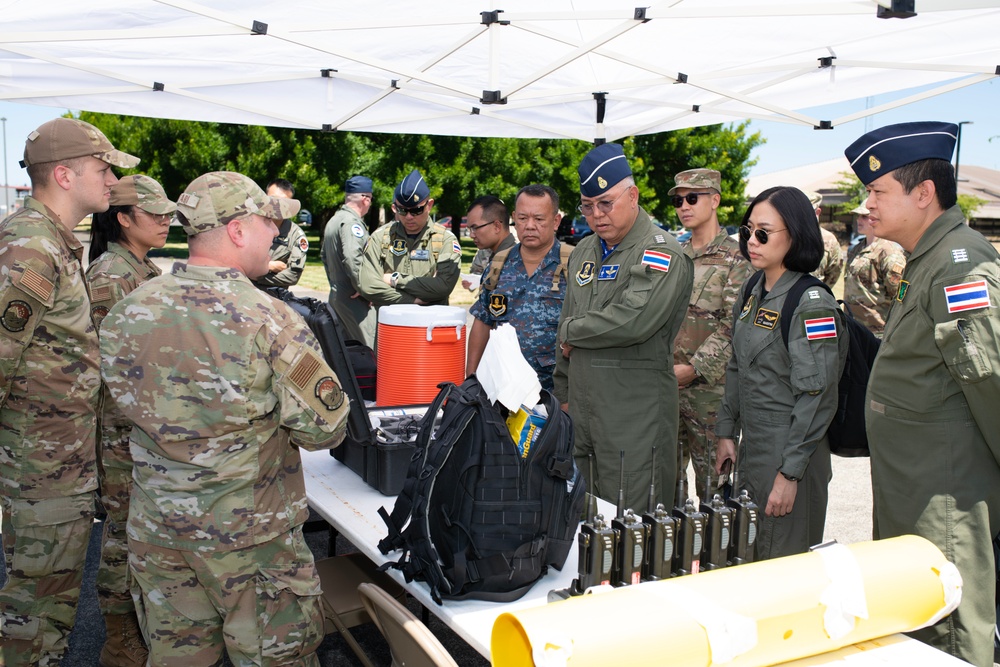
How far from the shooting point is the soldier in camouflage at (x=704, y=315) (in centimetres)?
385

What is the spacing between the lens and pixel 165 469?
79.1 inches

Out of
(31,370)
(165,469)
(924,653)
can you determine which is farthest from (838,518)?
(31,370)

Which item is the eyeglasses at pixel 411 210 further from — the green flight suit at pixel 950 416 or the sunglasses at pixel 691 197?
the green flight suit at pixel 950 416

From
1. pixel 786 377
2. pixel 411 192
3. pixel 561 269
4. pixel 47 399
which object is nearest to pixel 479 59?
pixel 411 192

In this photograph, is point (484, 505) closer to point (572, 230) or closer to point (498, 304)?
Result: point (498, 304)

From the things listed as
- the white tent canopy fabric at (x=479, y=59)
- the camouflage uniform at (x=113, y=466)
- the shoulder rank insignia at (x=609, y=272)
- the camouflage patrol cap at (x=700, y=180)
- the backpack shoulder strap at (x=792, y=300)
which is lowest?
the camouflage uniform at (x=113, y=466)

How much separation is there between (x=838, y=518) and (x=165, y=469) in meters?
4.07

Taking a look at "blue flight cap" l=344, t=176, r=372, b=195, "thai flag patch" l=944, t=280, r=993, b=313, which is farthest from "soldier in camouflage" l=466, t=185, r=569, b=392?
"blue flight cap" l=344, t=176, r=372, b=195

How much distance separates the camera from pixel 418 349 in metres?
3.37

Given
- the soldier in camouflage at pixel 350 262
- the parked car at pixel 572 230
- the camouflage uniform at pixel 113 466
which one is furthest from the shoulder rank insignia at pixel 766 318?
the parked car at pixel 572 230

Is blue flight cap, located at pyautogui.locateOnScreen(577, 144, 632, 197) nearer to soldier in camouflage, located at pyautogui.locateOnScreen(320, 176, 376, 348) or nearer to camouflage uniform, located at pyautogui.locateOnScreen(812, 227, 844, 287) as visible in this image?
soldier in camouflage, located at pyautogui.locateOnScreen(320, 176, 376, 348)

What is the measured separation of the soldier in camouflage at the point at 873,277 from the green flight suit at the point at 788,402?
396cm

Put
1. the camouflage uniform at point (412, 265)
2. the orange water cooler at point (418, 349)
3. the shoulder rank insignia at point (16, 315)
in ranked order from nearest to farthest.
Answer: the shoulder rank insignia at point (16, 315) < the orange water cooler at point (418, 349) < the camouflage uniform at point (412, 265)

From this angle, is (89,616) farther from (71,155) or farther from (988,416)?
(988,416)
